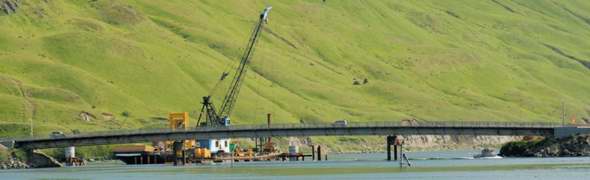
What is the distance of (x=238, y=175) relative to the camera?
579 feet

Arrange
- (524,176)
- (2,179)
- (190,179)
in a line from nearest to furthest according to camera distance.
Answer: (524,176) → (190,179) → (2,179)

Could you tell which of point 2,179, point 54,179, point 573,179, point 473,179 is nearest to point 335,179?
point 473,179

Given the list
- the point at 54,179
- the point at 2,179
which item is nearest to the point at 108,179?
the point at 54,179

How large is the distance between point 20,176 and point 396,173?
4716 cm

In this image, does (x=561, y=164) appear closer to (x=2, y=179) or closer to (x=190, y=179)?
(x=190, y=179)

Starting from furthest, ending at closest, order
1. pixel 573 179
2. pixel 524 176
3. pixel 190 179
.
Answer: pixel 190 179 → pixel 524 176 → pixel 573 179

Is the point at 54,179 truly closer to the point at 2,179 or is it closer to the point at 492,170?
the point at 2,179

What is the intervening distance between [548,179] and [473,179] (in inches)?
279

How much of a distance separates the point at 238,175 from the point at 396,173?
18.1 m

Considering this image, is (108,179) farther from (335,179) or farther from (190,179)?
(335,179)

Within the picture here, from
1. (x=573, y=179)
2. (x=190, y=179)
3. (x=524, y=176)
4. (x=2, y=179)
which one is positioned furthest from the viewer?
(x=2, y=179)

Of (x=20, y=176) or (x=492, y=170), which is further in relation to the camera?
(x=20, y=176)

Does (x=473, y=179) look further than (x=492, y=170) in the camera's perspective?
No

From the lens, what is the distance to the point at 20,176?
618 ft
